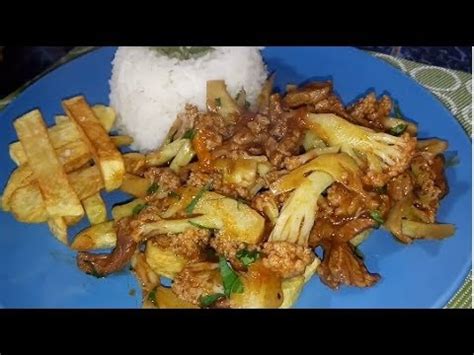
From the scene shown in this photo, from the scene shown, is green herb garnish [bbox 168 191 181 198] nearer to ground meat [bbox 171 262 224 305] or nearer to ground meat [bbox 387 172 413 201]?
ground meat [bbox 171 262 224 305]

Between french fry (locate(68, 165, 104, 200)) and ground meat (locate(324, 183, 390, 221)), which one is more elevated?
ground meat (locate(324, 183, 390, 221))

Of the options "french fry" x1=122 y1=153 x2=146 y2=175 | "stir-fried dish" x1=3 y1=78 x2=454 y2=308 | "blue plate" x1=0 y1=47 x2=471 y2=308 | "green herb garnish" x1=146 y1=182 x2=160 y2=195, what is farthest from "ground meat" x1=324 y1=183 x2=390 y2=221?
"french fry" x1=122 y1=153 x2=146 y2=175

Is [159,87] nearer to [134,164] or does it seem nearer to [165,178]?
[134,164]

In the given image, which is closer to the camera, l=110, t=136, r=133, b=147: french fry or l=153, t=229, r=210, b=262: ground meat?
l=153, t=229, r=210, b=262: ground meat

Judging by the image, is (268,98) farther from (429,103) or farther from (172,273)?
(172,273)

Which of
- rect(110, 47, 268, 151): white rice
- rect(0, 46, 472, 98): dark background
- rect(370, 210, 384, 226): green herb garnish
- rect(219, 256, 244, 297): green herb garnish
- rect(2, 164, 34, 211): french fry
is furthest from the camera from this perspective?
rect(0, 46, 472, 98): dark background

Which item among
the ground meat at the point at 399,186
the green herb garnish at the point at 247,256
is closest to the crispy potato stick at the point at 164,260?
the green herb garnish at the point at 247,256

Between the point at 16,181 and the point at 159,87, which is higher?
the point at 159,87

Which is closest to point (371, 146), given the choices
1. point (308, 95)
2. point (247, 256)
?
point (308, 95)

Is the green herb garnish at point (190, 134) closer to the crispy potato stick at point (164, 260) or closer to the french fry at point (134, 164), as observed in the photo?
the french fry at point (134, 164)
